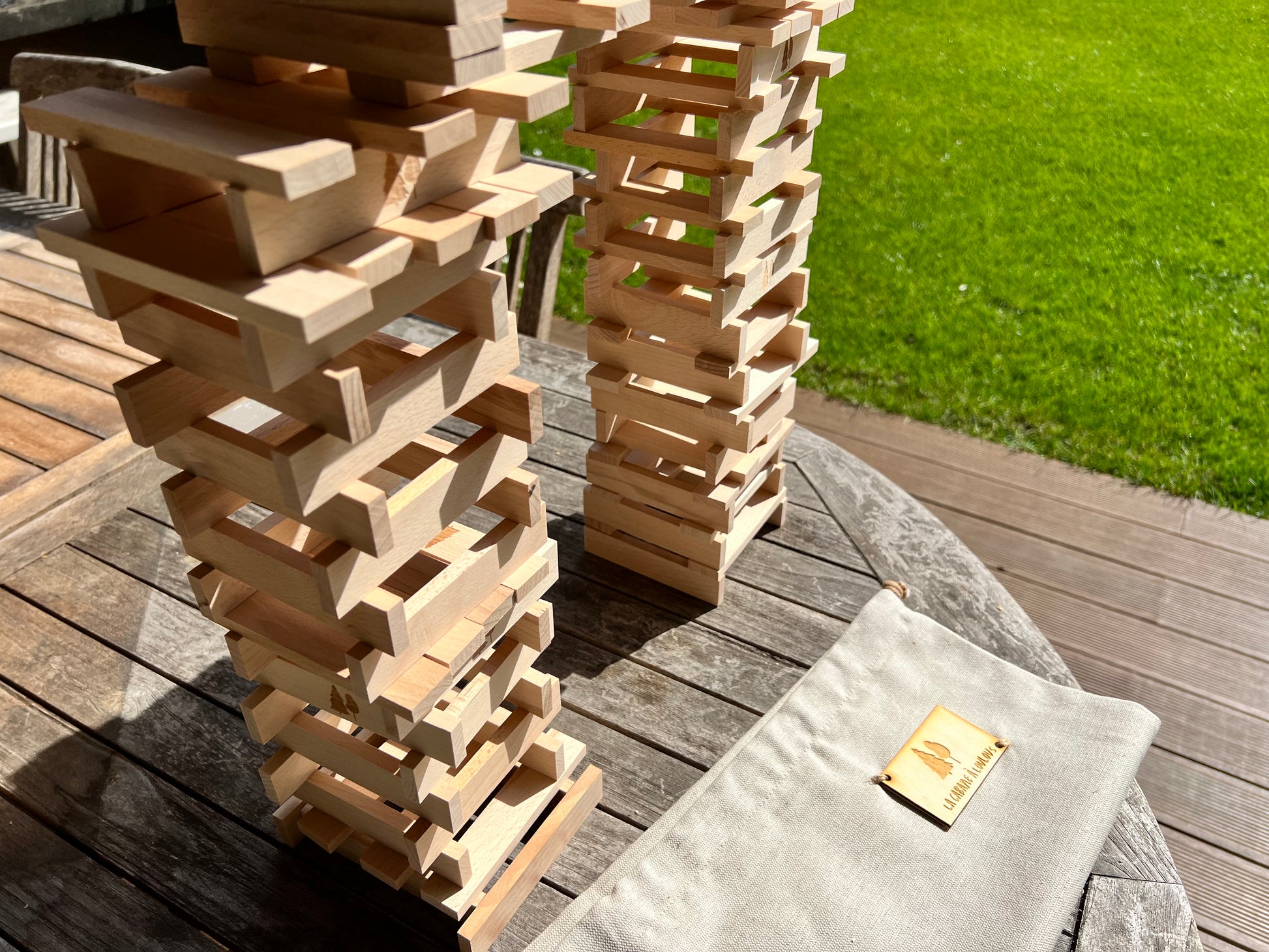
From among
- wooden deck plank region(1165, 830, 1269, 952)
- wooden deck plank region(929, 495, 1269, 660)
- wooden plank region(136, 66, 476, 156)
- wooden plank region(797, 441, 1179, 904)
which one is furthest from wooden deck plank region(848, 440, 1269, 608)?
wooden plank region(136, 66, 476, 156)

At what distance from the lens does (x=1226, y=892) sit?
6.70ft

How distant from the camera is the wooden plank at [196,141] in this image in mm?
778

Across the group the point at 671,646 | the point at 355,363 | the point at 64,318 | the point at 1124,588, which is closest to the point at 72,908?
the point at 355,363

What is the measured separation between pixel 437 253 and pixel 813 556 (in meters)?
1.38

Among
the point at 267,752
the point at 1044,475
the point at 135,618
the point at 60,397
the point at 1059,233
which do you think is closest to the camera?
the point at 267,752

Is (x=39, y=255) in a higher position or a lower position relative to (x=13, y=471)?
higher

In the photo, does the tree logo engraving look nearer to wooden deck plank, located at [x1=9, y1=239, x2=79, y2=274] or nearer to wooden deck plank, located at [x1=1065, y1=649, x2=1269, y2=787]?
wooden deck plank, located at [x1=1065, y1=649, x2=1269, y2=787]

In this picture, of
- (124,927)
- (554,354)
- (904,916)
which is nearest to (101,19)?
(554,354)

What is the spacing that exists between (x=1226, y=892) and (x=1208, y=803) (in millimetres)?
251

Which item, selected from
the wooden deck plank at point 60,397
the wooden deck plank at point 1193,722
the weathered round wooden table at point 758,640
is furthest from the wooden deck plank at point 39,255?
the wooden deck plank at point 1193,722

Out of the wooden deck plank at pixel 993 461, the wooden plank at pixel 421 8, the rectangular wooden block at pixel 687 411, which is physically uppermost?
the wooden plank at pixel 421 8

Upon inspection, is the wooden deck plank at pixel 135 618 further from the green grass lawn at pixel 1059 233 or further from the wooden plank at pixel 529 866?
the green grass lawn at pixel 1059 233

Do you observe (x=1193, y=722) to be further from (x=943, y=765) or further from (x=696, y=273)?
(x=696, y=273)

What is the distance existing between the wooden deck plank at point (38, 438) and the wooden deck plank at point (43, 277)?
0.51 metres
